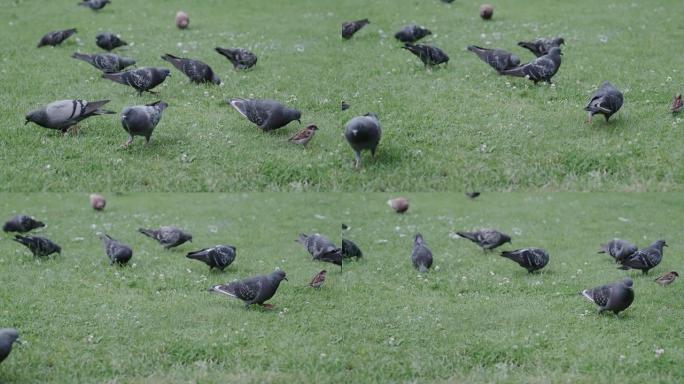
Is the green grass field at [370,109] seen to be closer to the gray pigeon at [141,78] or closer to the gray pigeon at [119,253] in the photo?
the gray pigeon at [141,78]

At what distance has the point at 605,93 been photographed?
1012 cm

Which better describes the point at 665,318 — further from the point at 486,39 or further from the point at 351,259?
the point at 486,39

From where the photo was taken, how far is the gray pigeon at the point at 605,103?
997cm

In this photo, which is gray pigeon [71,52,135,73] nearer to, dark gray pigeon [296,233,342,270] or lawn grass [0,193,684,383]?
lawn grass [0,193,684,383]

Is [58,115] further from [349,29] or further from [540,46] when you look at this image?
[540,46]

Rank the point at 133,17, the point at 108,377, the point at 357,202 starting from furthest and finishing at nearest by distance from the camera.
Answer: the point at 133,17
the point at 357,202
the point at 108,377

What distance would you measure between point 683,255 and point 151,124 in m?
7.93

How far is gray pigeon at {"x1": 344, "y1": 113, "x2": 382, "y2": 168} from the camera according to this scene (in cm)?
900

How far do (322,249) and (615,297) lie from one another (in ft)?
13.4

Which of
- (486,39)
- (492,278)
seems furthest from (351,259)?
(486,39)

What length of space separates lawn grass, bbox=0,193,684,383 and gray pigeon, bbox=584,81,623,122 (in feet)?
7.12

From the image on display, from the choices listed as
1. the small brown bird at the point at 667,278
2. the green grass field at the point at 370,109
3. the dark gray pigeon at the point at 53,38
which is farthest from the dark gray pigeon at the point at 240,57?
the small brown bird at the point at 667,278

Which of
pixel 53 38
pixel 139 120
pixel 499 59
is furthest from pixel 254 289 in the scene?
pixel 53 38

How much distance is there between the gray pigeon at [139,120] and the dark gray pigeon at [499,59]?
18.2ft
